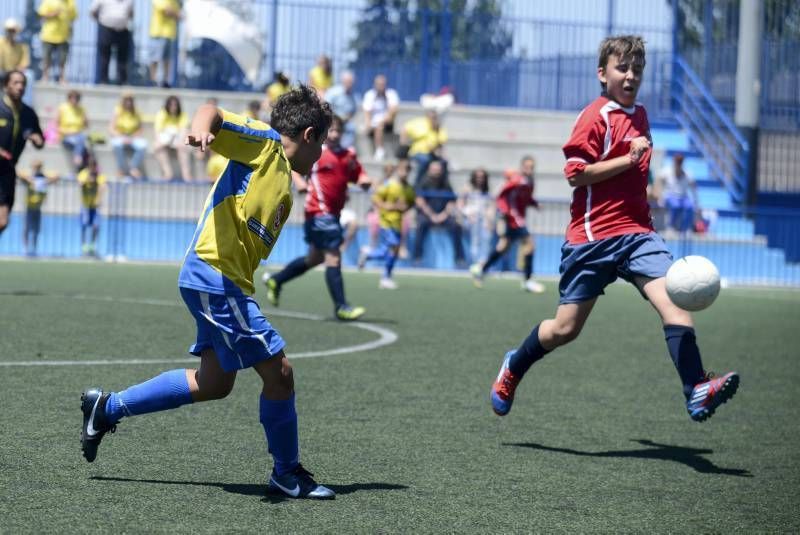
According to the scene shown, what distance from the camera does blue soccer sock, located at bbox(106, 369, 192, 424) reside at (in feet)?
18.9

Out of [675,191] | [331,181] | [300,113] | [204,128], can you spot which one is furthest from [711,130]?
[204,128]

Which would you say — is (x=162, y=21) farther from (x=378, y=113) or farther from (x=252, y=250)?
(x=252, y=250)

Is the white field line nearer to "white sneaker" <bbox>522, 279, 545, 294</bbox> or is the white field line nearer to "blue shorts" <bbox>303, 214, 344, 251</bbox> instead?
"blue shorts" <bbox>303, 214, 344, 251</bbox>

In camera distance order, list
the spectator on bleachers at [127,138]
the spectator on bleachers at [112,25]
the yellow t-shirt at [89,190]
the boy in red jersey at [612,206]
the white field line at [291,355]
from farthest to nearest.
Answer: the spectator on bleachers at [112,25] < the spectator on bleachers at [127,138] < the yellow t-shirt at [89,190] < the white field line at [291,355] < the boy in red jersey at [612,206]

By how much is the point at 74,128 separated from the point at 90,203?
84.2 inches

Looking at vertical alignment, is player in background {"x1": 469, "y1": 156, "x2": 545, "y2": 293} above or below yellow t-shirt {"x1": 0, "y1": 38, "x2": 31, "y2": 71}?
below

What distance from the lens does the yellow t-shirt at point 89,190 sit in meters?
22.6

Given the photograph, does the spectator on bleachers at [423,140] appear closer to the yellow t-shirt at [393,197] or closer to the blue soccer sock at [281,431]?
the yellow t-shirt at [393,197]

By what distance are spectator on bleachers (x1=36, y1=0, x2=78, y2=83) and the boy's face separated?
66.2 feet

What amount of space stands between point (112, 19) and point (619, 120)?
66.1 ft

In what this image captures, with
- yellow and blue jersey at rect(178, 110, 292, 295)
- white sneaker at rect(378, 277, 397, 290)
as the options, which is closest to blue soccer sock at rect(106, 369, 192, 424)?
yellow and blue jersey at rect(178, 110, 292, 295)

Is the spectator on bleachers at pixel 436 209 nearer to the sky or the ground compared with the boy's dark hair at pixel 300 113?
nearer to the ground

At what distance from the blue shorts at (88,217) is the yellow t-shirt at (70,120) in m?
2.13

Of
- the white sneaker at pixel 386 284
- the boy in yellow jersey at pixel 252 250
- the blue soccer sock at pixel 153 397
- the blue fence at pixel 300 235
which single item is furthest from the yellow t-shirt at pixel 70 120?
the boy in yellow jersey at pixel 252 250
